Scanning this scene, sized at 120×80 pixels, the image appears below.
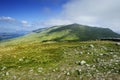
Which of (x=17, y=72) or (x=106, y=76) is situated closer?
(x=106, y=76)

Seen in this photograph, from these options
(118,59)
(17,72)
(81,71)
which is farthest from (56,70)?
(118,59)

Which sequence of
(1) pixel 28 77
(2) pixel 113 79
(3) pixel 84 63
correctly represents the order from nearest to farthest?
(2) pixel 113 79
(1) pixel 28 77
(3) pixel 84 63

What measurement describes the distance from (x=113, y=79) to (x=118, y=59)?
22.4 ft

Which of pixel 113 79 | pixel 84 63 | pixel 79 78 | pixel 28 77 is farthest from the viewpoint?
pixel 84 63

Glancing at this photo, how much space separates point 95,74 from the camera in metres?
18.3

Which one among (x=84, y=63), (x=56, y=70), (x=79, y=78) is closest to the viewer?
(x=79, y=78)

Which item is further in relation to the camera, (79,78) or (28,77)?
(28,77)

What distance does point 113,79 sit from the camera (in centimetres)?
1675

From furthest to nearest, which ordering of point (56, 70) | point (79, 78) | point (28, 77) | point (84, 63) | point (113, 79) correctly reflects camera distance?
point (84, 63) → point (56, 70) → point (28, 77) → point (79, 78) → point (113, 79)

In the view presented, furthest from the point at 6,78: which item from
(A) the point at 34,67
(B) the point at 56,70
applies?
(B) the point at 56,70

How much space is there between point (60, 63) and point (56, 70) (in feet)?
9.43

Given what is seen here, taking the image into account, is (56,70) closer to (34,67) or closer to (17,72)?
(34,67)

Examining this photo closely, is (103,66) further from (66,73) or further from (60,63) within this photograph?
(60,63)

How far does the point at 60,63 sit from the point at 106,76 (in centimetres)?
760
